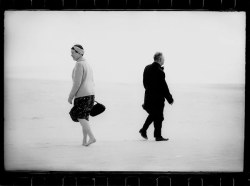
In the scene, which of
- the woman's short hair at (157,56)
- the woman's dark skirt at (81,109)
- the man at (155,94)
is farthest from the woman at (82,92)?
the woman's short hair at (157,56)

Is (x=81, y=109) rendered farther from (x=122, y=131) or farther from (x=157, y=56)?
(x=157, y=56)

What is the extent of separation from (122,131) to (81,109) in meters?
0.44

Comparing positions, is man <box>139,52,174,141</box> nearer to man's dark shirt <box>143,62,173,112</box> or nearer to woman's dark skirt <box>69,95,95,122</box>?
man's dark shirt <box>143,62,173,112</box>

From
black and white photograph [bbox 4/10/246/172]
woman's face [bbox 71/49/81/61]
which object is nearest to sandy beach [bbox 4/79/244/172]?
black and white photograph [bbox 4/10/246/172]

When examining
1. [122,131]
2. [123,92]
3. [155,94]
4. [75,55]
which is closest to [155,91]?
[155,94]

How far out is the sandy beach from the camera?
547 centimetres

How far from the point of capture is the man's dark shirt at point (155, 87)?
5492mm

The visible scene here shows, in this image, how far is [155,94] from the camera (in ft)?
18.2

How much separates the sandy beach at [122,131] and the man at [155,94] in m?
0.06

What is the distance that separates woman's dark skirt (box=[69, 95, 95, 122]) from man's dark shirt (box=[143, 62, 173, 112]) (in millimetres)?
534

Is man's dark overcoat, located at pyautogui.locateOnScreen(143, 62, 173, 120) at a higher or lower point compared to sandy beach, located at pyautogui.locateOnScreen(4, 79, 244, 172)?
higher

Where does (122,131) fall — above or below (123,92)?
below
